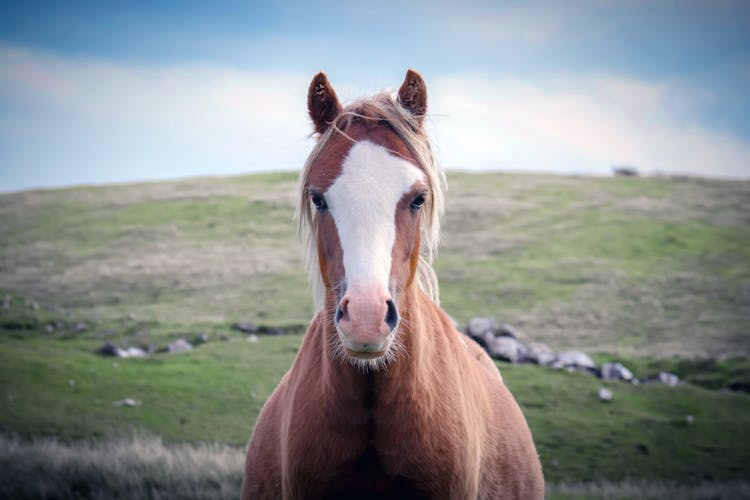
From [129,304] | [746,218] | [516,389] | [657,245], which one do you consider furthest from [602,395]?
[746,218]

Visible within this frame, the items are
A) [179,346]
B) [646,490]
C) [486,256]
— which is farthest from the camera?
[486,256]

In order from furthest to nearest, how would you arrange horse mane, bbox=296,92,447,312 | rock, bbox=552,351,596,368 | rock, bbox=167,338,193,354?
1. rock, bbox=167,338,193,354
2. rock, bbox=552,351,596,368
3. horse mane, bbox=296,92,447,312

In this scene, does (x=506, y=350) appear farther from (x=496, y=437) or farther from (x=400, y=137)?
(x=400, y=137)

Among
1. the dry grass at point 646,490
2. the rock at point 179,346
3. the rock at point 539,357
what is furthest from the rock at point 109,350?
the dry grass at point 646,490

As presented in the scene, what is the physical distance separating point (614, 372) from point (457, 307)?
1020 cm

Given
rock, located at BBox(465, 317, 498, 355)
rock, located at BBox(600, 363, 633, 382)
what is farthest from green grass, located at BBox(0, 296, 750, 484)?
rock, located at BBox(465, 317, 498, 355)

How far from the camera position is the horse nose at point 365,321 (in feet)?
9.20

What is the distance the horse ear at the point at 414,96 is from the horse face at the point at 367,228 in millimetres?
304

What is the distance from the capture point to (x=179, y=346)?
19922 mm

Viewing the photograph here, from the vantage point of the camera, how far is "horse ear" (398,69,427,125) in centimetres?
372

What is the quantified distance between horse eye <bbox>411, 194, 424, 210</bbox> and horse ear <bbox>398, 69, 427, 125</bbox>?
58 centimetres

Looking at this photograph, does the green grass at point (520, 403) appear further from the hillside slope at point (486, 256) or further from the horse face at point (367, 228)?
the horse face at point (367, 228)

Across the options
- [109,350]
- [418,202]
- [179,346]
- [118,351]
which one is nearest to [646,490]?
[418,202]

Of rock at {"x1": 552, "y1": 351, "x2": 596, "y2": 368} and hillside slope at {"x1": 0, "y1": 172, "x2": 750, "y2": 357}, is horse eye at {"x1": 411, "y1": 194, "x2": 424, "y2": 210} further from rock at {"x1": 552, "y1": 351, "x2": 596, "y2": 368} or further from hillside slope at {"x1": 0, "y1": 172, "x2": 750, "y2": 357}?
hillside slope at {"x1": 0, "y1": 172, "x2": 750, "y2": 357}
